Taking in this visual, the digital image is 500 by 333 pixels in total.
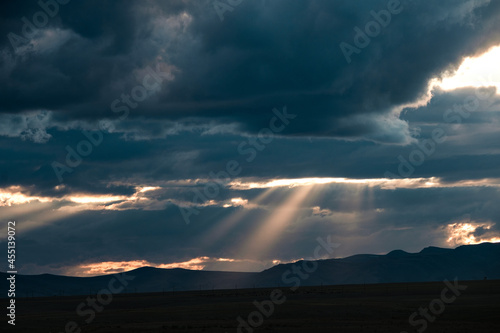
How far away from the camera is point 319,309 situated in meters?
108

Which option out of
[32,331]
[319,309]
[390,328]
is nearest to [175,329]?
[32,331]

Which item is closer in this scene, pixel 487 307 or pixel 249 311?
pixel 487 307

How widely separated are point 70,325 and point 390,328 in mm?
45920

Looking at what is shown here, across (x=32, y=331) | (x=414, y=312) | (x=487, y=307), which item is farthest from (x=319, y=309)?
(x=32, y=331)

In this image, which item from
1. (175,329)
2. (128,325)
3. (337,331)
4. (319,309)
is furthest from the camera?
(319,309)

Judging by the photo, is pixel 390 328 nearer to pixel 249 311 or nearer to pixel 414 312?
pixel 414 312

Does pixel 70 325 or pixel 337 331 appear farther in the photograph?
pixel 70 325

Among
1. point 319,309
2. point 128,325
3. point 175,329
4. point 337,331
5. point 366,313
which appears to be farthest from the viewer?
point 319,309

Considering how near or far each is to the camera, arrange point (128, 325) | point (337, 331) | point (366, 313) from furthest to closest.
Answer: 1. point (366, 313)
2. point (128, 325)
3. point (337, 331)

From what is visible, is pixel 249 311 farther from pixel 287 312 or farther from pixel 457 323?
pixel 457 323

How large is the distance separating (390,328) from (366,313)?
21861 millimetres

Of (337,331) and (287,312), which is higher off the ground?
(287,312)

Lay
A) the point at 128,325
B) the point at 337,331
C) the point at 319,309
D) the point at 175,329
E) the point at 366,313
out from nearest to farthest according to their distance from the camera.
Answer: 1. the point at 337,331
2. the point at 175,329
3. the point at 128,325
4. the point at 366,313
5. the point at 319,309

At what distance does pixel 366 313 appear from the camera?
99625mm
